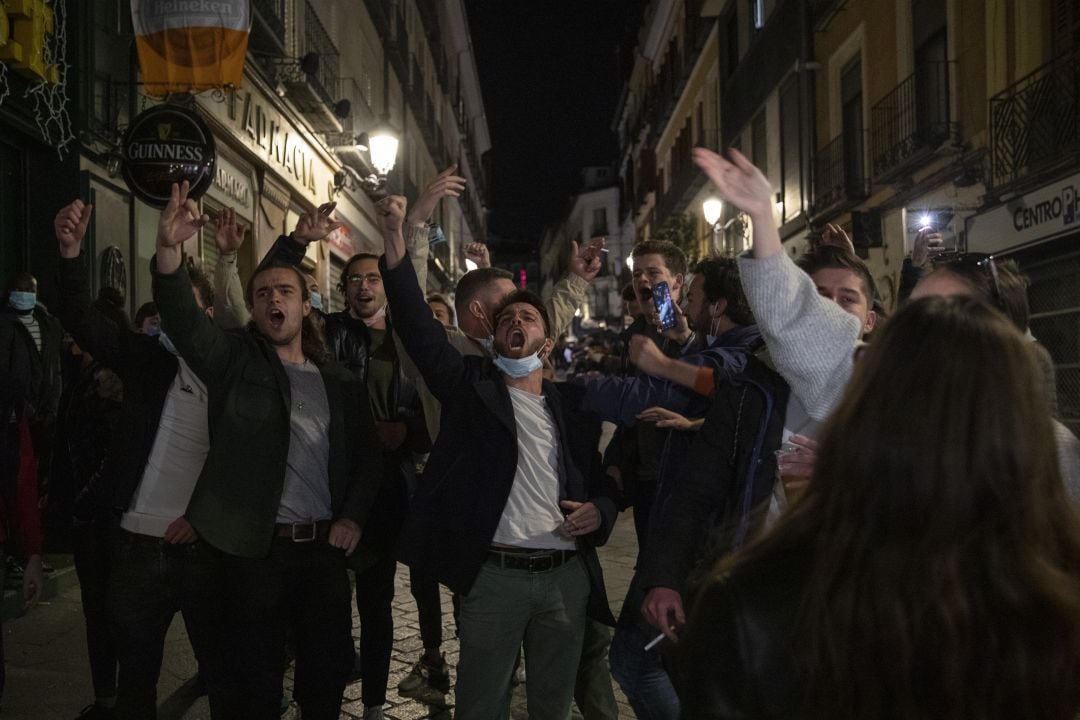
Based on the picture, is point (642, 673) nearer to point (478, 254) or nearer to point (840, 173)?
point (478, 254)

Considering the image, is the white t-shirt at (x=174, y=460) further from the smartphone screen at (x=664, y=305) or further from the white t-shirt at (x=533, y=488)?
the smartphone screen at (x=664, y=305)

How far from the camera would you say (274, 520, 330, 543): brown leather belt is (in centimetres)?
352

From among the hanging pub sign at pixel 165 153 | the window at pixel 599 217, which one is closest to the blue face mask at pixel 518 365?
the hanging pub sign at pixel 165 153

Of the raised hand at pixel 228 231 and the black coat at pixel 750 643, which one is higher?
the raised hand at pixel 228 231

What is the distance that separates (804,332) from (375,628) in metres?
2.67

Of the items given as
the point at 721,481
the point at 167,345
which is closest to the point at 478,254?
the point at 167,345

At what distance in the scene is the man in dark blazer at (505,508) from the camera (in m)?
3.12

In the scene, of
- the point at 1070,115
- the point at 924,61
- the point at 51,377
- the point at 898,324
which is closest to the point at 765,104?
the point at 924,61

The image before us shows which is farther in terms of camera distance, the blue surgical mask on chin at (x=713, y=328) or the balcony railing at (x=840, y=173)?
the balcony railing at (x=840, y=173)

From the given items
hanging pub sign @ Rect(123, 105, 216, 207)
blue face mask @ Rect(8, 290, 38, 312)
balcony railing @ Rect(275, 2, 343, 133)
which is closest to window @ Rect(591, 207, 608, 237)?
balcony railing @ Rect(275, 2, 343, 133)

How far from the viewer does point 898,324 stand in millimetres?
1345

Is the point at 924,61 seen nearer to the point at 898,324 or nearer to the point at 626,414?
the point at 626,414

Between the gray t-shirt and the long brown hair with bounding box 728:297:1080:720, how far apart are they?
2.62 m

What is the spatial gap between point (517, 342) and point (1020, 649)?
2.26 metres
